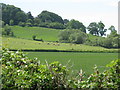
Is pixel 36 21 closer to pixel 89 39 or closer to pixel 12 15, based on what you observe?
pixel 12 15

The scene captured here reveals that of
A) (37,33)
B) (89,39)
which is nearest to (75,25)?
(89,39)

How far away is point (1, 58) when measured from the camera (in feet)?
10.9

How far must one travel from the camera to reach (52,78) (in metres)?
2.78

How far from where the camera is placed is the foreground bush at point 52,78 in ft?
8.82

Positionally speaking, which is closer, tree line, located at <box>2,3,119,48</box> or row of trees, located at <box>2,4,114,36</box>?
tree line, located at <box>2,3,119,48</box>

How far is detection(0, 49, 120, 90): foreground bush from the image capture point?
8.82ft

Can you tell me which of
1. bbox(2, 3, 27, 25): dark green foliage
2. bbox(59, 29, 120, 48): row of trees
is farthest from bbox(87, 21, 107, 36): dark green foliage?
bbox(2, 3, 27, 25): dark green foliage

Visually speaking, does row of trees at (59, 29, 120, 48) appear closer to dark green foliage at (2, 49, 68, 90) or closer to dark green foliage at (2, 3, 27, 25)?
dark green foliage at (2, 3, 27, 25)

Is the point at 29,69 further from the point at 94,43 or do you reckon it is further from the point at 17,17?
the point at 17,17

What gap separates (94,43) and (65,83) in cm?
8772

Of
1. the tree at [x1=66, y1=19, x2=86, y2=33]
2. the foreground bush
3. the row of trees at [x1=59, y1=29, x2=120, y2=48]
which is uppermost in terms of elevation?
the tree at [x1=66, y1=19, x2=86, y2=33]

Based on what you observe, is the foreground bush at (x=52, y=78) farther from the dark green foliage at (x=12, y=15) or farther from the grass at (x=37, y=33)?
the dark green foliage at (x=12, y=15)

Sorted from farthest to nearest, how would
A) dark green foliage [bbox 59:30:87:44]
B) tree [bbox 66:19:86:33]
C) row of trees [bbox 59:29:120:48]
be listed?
1. tree [bbox 66:19:86:33]
2. dark green foliage [bbox 59:30:87:44]
3. row of trees [bbox 59:29:120:48]

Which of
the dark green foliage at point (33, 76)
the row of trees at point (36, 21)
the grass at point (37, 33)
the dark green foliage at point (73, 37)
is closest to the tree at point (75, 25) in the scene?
the row of trees at point (36, 21)
